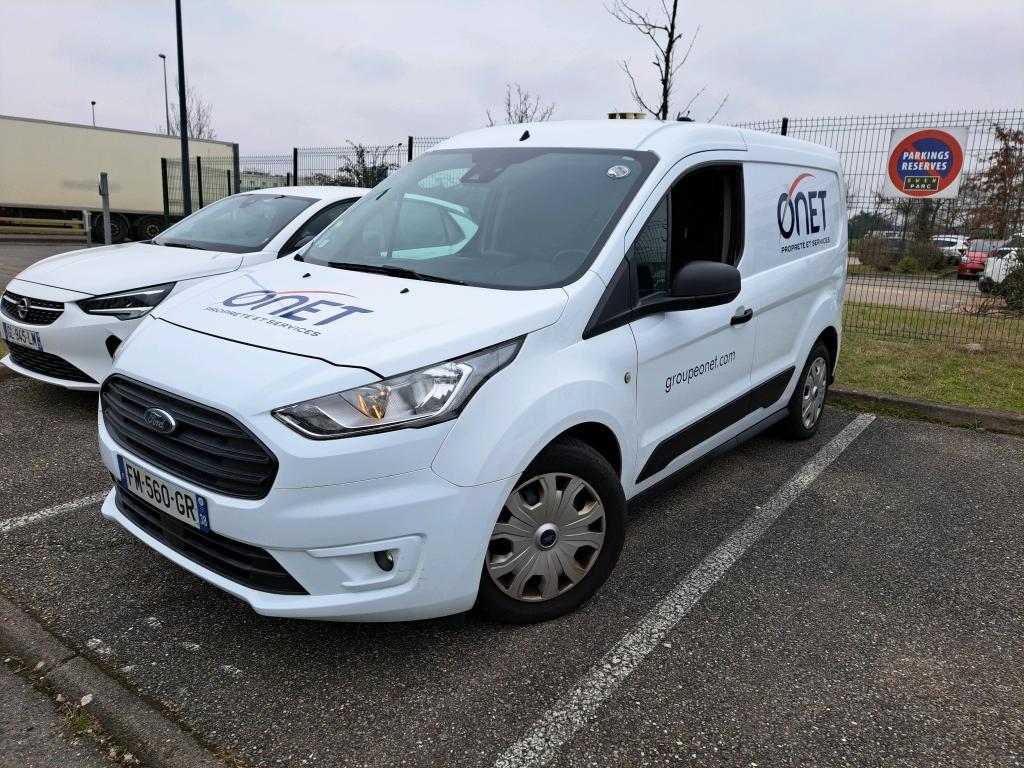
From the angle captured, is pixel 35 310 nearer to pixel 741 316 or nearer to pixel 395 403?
pixel 395 403

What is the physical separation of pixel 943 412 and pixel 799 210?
8.07 ft

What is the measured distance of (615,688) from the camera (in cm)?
252

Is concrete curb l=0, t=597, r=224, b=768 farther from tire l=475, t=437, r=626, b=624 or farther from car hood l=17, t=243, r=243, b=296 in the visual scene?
car hood l=17, t=243, r=243, b=296

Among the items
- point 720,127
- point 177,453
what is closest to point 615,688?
point 177,453

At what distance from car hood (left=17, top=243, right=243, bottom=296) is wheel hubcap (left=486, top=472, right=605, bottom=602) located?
3.67 metres

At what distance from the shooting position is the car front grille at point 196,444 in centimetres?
228

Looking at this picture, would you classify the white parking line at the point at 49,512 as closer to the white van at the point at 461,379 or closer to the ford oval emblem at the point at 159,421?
the white van at the point at 461,379

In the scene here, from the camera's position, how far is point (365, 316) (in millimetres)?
2631

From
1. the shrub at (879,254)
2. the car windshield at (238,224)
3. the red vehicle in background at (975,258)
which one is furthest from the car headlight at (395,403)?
the red vehicle in background at (975,258)

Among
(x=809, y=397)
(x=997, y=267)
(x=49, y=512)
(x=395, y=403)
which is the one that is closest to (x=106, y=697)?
(x=395, y=403)

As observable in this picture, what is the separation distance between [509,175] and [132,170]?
22.2 m

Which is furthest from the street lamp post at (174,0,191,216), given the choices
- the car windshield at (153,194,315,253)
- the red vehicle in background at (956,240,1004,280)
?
the red vehicle in background at (956,240,1004,280)

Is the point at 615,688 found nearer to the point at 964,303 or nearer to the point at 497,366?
the point at 497,366

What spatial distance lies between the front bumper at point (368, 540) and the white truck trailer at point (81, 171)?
64.1 feet
